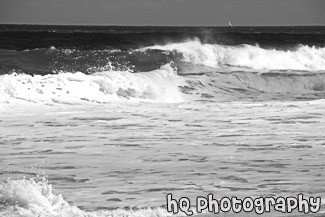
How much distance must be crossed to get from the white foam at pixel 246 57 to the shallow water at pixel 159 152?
1705 centimetres

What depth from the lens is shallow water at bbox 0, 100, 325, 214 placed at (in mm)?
7520

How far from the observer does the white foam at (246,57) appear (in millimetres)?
31775

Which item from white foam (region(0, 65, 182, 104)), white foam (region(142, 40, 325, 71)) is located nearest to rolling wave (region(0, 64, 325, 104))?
white foam (region(0, 65, 182, 104))

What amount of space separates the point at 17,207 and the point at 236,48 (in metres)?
28.3

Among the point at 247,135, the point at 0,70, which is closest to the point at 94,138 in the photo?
the point at 247,135

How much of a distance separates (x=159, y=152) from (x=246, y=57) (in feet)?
79.2

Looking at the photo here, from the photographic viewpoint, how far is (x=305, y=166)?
8.73m

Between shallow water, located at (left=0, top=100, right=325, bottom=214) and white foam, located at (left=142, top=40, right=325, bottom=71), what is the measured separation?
17.0m

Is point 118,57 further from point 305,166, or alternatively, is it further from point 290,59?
point 305,166

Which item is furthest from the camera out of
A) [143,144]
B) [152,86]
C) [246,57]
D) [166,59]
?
[246,57]

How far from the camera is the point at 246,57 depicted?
33.3 metres

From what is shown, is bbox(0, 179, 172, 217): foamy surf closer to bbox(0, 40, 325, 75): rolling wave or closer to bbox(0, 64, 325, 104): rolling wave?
bbox(0, 64, 325, 104): rolling wave

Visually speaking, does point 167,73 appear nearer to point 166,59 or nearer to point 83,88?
point 83,88

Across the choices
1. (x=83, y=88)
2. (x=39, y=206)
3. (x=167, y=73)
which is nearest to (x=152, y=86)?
(x=83, y=88)
